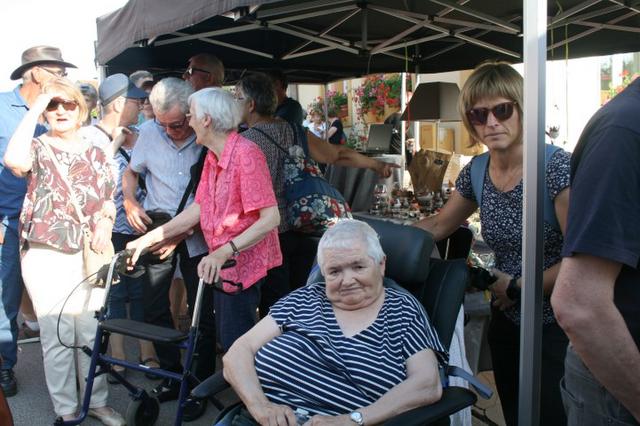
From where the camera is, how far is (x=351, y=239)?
2.28 m

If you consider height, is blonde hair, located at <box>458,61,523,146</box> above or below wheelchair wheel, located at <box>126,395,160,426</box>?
above

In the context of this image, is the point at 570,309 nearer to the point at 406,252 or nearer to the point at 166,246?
the point at 406,252

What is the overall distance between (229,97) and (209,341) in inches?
57.4

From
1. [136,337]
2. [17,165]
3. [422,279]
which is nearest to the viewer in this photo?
[422,279]

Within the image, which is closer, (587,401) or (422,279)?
(587,401)

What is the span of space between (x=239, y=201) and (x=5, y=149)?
6.02 feet

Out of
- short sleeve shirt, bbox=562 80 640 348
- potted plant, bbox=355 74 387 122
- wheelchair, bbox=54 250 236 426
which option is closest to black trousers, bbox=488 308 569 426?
short sleeve shirt, bbox=562 80 640 348

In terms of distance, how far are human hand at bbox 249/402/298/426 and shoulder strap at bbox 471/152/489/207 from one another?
1089 mm

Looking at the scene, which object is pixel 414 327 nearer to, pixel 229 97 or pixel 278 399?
pixel 278 399

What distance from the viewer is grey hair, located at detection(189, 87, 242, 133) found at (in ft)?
9.25

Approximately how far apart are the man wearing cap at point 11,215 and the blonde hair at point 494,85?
2722 millimetres

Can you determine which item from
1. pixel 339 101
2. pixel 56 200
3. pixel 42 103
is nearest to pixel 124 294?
pixel 56 200

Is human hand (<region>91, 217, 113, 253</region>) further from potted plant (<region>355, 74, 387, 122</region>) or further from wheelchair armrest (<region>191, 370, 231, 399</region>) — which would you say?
potted plant (<region>355, 74, 387, 122</region>)

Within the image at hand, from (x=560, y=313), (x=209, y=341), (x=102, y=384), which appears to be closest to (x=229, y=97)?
(x=209, y=341)
